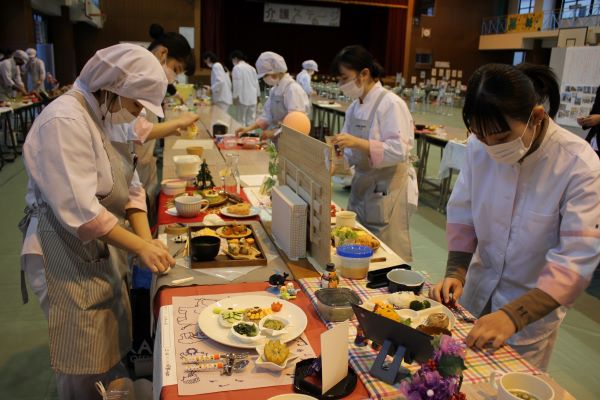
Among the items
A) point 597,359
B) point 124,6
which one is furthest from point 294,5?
point 597,359

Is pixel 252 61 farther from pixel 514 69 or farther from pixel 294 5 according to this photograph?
pixel 514 69

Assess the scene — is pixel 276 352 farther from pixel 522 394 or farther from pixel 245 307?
pixel 522 394

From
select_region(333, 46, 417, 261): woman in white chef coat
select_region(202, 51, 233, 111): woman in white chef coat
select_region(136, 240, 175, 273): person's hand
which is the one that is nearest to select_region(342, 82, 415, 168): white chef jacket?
select_region(333, 46, 417, 261): woman in white chef coat

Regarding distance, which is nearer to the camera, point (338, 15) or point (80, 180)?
point (80, 180)

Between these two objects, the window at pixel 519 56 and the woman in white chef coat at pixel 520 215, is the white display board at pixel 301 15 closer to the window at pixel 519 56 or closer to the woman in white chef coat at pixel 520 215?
the window at pixel 519 56

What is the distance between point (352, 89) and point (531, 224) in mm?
1560

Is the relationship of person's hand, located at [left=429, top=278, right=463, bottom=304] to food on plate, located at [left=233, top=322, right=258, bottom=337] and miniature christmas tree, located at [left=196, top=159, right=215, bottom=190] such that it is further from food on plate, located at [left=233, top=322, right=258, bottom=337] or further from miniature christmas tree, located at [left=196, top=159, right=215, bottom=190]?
miniature christmas tree, located at [left=196, top=159, right=215, bottom=190]

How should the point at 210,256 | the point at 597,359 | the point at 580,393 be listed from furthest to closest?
the point at 597,359, the point at 580,393, the point at 210,256

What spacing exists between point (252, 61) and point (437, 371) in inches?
773

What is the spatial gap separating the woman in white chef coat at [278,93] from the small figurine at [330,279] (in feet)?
8.28

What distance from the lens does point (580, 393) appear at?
238 cm

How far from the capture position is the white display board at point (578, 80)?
682 centimetres

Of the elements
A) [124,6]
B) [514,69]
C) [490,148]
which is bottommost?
[490,148]

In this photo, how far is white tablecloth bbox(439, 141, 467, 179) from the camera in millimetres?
5039
